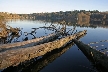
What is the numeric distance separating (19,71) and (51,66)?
2.62 meters

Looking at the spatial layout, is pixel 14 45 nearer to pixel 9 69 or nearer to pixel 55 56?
pixel 9 69

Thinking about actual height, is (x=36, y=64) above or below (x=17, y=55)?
below

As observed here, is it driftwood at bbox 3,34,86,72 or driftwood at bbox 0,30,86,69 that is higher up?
driftwood at bbox 0,30,86,69

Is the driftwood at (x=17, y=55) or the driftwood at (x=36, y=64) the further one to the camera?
the driftwood at (x=36, y=64)

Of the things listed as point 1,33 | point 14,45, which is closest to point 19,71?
point 14,45

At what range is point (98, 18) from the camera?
119375 millimetres

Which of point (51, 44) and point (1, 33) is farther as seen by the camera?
Answer: point (1, 33)

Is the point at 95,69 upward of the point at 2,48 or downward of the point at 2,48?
downward

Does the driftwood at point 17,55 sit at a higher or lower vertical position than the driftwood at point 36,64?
higher

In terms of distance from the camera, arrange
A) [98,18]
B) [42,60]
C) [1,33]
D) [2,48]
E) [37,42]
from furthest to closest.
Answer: [98,18], [1,33], [37,42], [42,60], [2,48]

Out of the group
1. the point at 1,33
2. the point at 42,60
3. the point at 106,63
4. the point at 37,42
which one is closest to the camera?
the point at 106,63

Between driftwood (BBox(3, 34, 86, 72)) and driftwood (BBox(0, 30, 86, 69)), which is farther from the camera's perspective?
driftwood (BBox(3, 34, 86, 72))

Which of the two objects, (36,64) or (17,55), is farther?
(36,64)

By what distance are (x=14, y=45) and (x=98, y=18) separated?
114 meters
